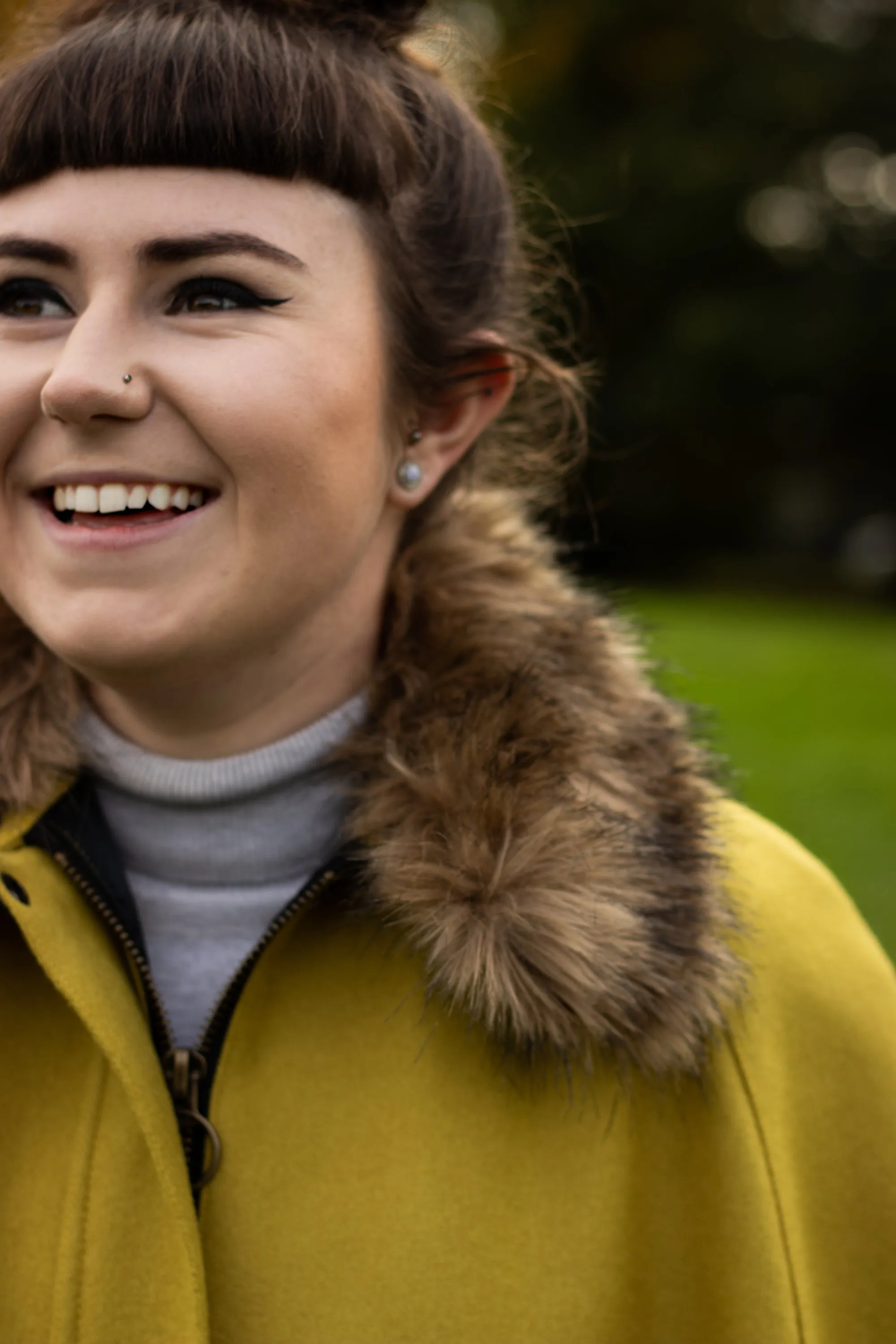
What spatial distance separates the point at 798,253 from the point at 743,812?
23116 mm

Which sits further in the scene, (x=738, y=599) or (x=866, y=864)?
(x=738, y=599)

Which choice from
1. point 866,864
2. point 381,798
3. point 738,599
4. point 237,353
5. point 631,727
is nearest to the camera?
point 237,353

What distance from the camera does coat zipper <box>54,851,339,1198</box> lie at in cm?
174

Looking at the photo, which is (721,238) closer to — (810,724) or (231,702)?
(810,724)

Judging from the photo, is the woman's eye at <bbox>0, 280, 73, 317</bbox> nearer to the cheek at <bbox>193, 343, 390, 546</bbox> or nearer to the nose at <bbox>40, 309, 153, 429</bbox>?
the nose at <bbox>40, 309, 153, 429</bbox>

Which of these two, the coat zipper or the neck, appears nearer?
the coat zipper

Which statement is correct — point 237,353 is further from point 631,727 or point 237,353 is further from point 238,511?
point 631,727

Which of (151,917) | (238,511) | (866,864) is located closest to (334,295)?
(238,511)

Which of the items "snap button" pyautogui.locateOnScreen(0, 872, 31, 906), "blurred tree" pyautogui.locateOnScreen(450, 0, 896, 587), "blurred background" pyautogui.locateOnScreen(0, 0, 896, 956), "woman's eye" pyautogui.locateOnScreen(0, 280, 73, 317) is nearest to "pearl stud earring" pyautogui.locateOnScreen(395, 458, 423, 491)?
"woman's eye" pyautogui.locateOnScreen(0, 280, 73, 317)

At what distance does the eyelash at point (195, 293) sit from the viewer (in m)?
1.74

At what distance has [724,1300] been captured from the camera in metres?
1.73

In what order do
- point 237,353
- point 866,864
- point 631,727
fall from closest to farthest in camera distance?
1. point 237,353
2. point 631,727
3. point 866,864

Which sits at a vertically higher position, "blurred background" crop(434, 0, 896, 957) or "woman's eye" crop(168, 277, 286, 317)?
"blurred background" crop(434, 0, 896, 957)

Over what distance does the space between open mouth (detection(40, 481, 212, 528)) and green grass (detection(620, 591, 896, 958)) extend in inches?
31.7
